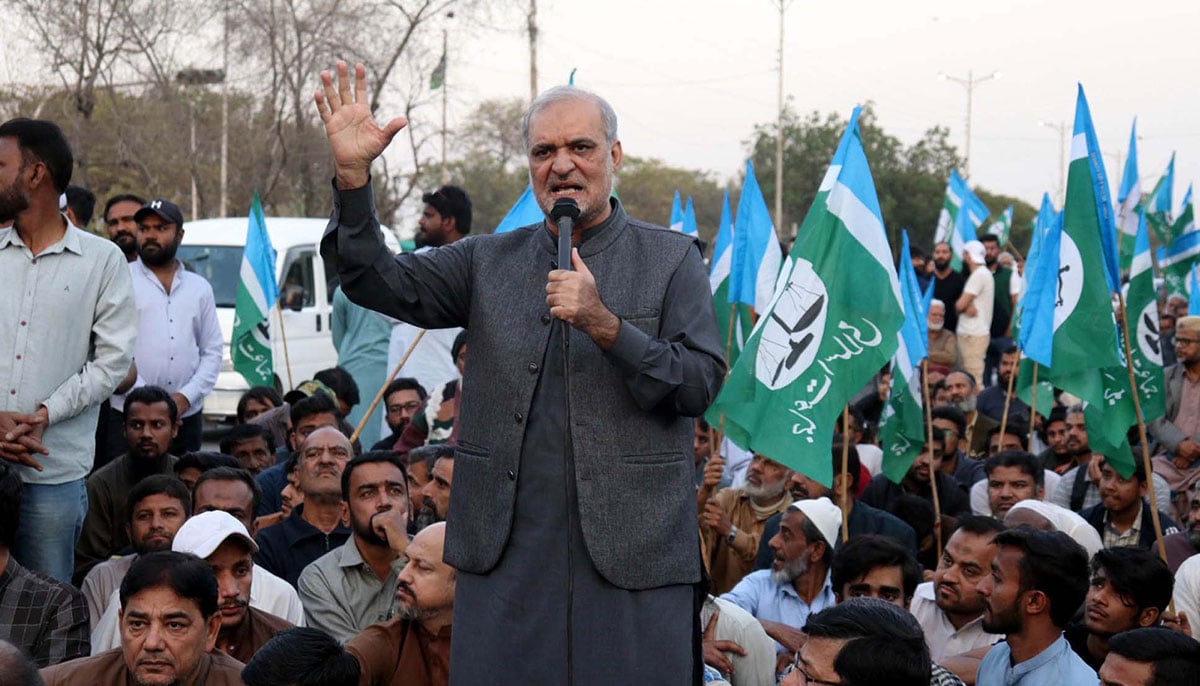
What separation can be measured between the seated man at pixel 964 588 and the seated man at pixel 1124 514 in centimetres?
148

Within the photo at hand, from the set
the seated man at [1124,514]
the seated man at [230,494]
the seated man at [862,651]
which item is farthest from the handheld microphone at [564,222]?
the seated man at [1124,514]

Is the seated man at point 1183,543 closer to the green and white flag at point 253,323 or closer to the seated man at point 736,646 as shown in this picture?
the seated man at point 736,646

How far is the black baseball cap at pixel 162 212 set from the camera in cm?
795

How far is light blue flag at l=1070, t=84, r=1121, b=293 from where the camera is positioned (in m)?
7.23

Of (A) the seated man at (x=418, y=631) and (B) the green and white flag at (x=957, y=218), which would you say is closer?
(A) the seated man at (x=418, y=631)

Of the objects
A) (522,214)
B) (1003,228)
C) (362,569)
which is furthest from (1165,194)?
(362,569)

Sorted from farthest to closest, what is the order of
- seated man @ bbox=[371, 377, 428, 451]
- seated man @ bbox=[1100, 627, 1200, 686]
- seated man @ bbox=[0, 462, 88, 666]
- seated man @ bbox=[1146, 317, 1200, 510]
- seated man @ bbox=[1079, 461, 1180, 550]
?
seated man @ bbox=[371, 377, 428, 451] < seated man @ bbox=[1146, 317, 1200, 510] < seated man @ bbox=[1079, 461, 1180, 550] < seated man @ bbox=[0, 462, 88, 666] < seated man @ bbox=[1100, 627, 1200, 686]

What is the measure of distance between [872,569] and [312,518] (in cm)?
262

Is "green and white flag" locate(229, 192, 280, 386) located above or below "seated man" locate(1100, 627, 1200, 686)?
above

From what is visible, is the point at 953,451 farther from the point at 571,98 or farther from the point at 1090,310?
the point at 571,98

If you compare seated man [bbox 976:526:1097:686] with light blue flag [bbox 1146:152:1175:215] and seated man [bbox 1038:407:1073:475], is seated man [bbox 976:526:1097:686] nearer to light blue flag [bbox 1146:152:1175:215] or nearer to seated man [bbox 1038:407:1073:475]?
seated man [bbox 1038:407:1073:475]

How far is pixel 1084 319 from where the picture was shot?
739 centimetres

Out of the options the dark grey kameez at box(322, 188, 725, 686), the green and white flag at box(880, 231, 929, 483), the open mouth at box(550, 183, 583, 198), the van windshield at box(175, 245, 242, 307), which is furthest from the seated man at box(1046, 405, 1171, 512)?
the van windshield at box(175, 245, 242, 307)

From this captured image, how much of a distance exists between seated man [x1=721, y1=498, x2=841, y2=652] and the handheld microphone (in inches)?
160
